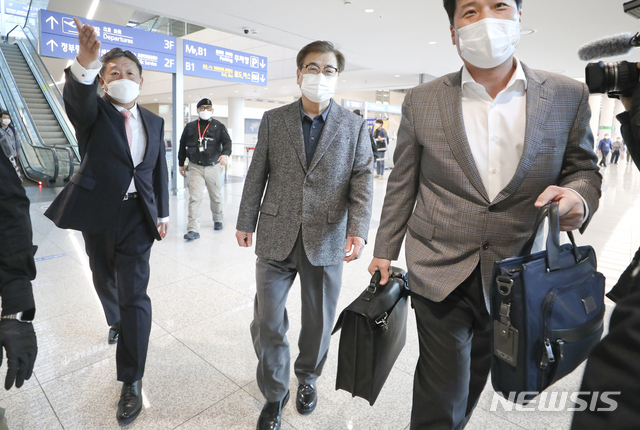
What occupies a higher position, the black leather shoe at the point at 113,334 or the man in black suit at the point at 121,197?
the man in black suit at the point at 121,197

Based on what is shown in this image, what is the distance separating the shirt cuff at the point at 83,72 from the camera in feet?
5.40

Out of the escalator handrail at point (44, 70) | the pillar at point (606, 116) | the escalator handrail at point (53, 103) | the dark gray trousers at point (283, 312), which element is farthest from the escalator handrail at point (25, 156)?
the pillar at point (606, 116)

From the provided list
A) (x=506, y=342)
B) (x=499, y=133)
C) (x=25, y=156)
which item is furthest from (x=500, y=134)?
(x=25, y=156)

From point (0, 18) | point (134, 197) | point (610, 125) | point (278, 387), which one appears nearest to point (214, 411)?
point (278, 387)

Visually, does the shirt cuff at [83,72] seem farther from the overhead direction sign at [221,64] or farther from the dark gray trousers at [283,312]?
the overhead direction sign at [221,64]

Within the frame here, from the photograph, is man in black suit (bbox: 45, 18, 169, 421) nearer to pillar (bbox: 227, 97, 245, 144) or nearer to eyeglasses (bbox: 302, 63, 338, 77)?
eyeglasses (bbox: 302, 63, 338, 77)

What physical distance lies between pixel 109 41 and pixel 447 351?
7606mm

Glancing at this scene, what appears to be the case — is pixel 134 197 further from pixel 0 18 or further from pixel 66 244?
pixel 0 18

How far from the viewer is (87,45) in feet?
5.23

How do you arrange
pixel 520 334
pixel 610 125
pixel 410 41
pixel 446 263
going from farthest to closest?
pixel 610 125, pixel 410 41, pixel 446 263, pixel 520 334

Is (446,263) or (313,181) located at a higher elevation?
(313,181)

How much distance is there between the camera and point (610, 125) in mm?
28953

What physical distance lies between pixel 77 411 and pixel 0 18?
648 inches

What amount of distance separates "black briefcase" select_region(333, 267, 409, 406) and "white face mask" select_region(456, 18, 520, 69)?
80cm
